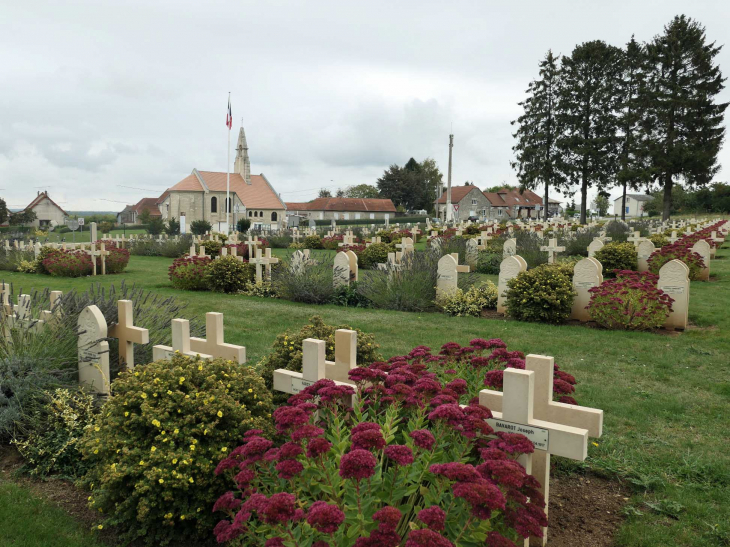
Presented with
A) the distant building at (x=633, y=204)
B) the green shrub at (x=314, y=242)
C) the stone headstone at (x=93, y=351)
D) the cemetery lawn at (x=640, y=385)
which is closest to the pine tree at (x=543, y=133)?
the green shrub at (x=314, y=242)

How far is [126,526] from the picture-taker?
3.19 metres

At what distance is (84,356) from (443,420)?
314cm

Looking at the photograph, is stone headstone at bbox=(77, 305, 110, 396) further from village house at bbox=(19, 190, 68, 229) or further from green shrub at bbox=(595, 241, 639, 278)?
village house at bbox=(19, 190, 68, 229)

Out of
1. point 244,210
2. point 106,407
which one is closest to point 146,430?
point 106,407

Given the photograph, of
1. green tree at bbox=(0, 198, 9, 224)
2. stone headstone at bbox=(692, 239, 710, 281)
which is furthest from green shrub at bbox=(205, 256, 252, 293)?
green tree at bbox=(0, 198, 9, 224)

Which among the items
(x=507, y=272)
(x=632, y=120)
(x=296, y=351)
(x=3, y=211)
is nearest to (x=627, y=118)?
(x=632, y=120)

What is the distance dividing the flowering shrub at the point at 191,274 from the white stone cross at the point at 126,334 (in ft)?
30.1

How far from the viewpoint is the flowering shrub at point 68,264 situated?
1717 centimetres

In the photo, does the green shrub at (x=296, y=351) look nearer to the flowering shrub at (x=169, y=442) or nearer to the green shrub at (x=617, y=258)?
the flowering shrub at (x=169, y=442)

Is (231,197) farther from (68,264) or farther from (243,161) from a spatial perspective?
(68,264)

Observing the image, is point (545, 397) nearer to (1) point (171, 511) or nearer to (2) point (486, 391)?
(2) point (486, 391)

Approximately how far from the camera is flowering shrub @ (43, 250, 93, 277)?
17172 millimetres

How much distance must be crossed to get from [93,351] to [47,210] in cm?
8333

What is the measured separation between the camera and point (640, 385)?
584 centimetres
